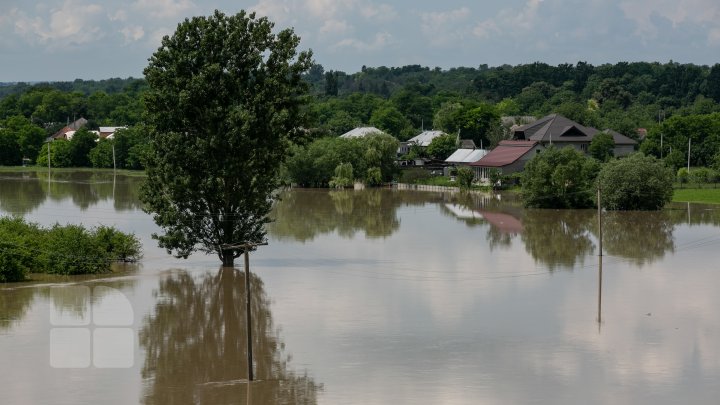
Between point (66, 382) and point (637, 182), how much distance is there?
31.9 m

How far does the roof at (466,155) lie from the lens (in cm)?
6394

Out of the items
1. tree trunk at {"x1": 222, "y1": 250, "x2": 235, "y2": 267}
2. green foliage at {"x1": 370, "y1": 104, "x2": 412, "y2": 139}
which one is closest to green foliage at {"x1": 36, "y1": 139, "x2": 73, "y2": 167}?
green foliage at {"x1": 370, "y1": 104, "x2": 412, "y2": 139}

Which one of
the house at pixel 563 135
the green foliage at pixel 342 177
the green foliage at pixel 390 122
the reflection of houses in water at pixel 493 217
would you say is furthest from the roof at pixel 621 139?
the green foliage at pixel 390 122

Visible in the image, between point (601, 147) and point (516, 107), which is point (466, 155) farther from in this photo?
point (516, 107)

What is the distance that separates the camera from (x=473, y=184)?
59719 mm

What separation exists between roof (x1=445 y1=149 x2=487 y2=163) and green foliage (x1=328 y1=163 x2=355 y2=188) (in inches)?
326

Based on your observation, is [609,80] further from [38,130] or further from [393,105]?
[38,130]

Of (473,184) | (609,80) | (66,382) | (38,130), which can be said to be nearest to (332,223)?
(473,184)

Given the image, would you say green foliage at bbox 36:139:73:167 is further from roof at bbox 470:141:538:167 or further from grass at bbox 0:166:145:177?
roof at bbox 470:141:538:167

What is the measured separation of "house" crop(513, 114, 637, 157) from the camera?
63781 millimetres

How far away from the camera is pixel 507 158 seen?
196 feet

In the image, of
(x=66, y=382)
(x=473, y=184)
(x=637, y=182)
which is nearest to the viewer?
(x=66, y=382)

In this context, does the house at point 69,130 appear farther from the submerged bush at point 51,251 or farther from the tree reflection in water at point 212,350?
the tree reflection in water at point 212,350

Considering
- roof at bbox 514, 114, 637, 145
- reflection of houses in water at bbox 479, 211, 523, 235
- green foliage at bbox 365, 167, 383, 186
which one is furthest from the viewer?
roof at bbox 514, 114, 637, 145
